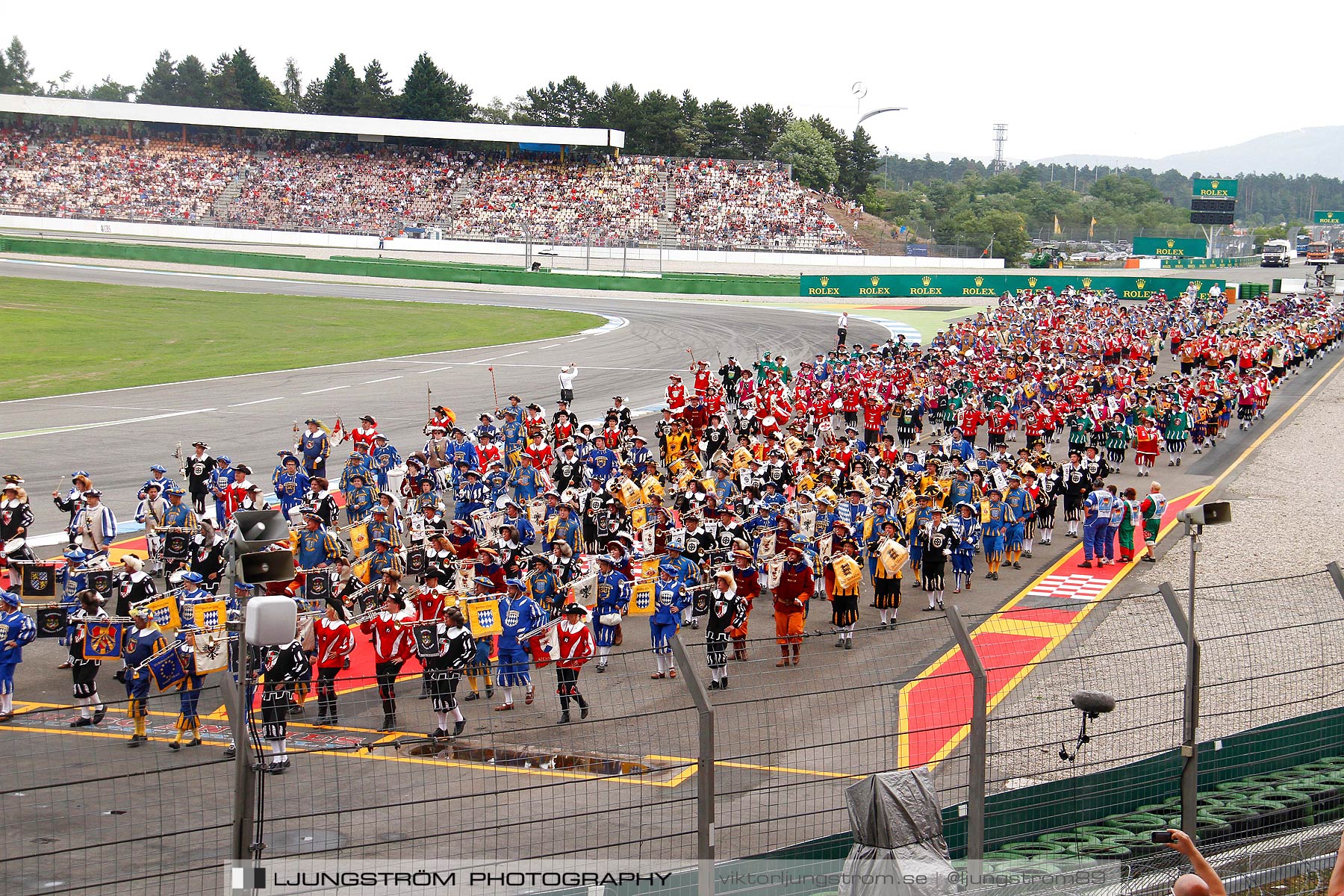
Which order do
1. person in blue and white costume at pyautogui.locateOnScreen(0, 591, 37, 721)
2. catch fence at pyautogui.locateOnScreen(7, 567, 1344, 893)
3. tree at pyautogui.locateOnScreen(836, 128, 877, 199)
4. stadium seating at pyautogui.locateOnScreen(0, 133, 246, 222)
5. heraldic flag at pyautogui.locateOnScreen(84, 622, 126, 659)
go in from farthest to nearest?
tree at pyautogui.locateOnScreen(836, 128, 877, 199), stadium seating at pyautogui.locateOnScreen(0, 133, 246, 222), heraldic flag at pyautogui.locateOnScreen(84, 622, 126, 659), person in blue and white costume at pyautogui.locateOnScreen(0, 591, 37, 721), catch fence at pyautogui.locateOnScreen(7, 567, 1344, 893)

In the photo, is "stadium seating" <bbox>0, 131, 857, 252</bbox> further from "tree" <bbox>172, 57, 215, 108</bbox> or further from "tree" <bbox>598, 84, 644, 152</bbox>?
"tree" <bbox>172, 57, 215, 108</bbox>

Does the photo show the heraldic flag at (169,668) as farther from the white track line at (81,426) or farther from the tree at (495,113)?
the tree at (495,113)

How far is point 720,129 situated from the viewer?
10994 cm

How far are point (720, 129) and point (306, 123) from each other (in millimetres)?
37312

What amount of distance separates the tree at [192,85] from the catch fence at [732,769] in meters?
133

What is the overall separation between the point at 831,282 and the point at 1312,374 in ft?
92.7

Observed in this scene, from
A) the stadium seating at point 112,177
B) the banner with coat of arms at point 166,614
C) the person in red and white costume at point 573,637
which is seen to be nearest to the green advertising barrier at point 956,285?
the stadium seating at point 112,177

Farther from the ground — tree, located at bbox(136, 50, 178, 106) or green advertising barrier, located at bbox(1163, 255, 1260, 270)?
tree, located at bbox(136, 50, 178, 106)

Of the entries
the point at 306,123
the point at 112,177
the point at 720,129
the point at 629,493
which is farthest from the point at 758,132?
the point at 629,493

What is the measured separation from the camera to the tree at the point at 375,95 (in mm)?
114688

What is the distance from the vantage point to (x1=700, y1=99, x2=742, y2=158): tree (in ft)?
359

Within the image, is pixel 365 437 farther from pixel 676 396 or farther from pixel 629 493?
pixel 676 396

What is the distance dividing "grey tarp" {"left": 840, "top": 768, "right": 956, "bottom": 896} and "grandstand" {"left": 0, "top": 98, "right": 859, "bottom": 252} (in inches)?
3074

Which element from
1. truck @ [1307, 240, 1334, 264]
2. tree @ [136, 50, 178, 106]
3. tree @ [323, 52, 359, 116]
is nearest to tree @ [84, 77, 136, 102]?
tree @ [136, 50, 178, 106]
